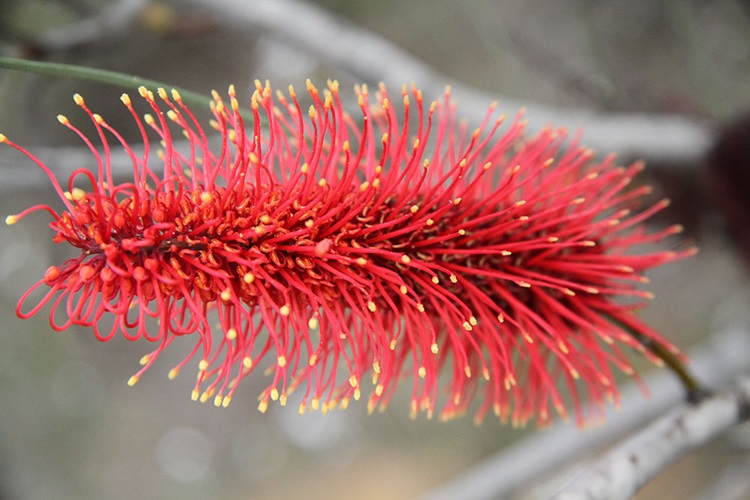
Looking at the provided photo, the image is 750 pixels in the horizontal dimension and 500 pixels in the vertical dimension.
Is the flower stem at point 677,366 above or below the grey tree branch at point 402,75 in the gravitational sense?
below

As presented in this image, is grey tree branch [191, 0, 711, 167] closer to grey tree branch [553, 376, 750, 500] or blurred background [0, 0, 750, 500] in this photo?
blurred background [0, 0, 750, 500]

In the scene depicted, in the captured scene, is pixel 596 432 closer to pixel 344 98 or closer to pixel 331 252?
pixel 344 98

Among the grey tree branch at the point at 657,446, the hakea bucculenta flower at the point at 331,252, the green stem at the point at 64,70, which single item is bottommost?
the grey tree branch at the point at 657,446

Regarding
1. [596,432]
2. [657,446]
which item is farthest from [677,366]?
[596,432]

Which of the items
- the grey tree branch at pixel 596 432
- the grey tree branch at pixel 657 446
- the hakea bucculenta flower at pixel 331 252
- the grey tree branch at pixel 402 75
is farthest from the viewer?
the grey tree branch at pixel 596 432

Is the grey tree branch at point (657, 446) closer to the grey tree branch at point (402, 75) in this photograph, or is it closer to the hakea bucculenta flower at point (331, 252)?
the hakea bucculenta flower at point (331, 252)

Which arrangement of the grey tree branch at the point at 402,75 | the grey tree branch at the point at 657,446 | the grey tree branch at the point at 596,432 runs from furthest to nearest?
the grey tree branch at the point at 596,432
the grey tree branch at the point at 402,75
the grey tree branch at the point at 657,446

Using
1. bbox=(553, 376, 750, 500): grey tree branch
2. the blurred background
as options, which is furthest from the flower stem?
the blurred background

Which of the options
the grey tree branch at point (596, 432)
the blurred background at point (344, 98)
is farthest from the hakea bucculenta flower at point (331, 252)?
the grey tree branch at point (596, 432)
